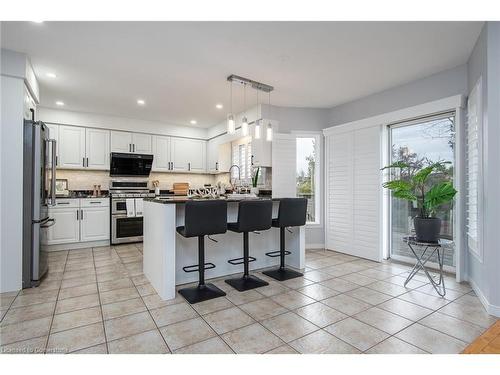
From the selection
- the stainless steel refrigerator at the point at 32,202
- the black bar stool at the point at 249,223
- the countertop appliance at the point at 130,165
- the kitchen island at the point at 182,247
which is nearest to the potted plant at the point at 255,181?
the kitchen island at the point at 182,247

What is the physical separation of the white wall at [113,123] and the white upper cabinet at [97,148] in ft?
0.53

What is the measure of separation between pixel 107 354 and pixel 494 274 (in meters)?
3.24

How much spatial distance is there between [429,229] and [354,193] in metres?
1.70

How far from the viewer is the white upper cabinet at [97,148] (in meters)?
5.51

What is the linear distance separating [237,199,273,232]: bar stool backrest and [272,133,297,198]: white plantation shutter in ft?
5.40

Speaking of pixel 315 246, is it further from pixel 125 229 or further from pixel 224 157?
pixel 125 229

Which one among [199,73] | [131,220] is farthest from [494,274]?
[131,220]

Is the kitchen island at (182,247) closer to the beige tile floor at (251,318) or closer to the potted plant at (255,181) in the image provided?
the beige tile floor at (251,318)

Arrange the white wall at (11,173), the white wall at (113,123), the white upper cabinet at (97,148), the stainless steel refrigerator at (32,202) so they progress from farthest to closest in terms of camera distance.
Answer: the white upper cabinet at (97,148) → the white wall at (113,123) → the stainless steel refrigerator at (32,202) → the white wall at (11,173)

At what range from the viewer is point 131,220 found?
548 centimetres

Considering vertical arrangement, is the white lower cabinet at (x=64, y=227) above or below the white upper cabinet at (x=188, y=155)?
below
